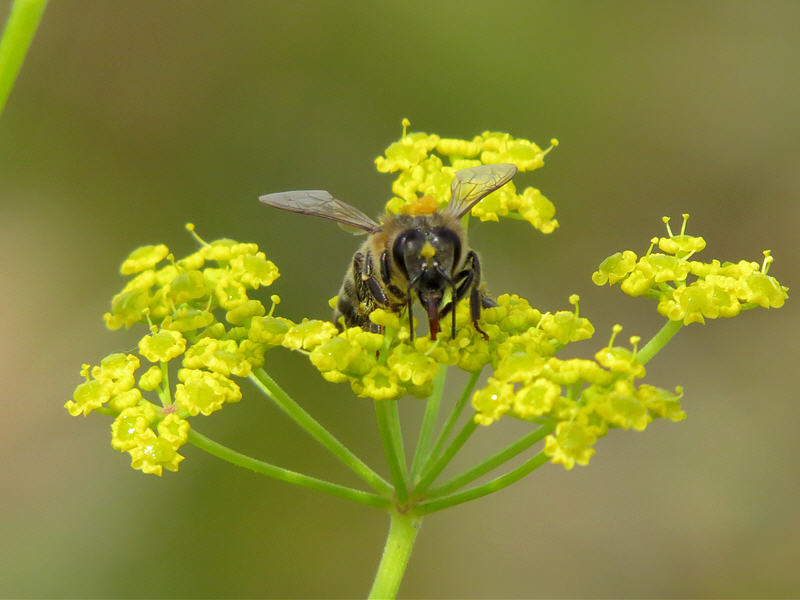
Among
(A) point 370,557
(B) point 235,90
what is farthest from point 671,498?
(B) point 235,90

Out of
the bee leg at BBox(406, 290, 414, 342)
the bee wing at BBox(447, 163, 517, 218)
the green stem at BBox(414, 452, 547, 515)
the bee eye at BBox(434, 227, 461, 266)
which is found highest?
the bee wing at BBox(447, 163, 517, 218)

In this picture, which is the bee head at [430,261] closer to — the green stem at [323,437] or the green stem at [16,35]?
the green stem at [323,437]

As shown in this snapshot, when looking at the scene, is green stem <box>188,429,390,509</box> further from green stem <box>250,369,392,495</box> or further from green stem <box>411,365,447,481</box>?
green stem <box>411,365,447,481</box>

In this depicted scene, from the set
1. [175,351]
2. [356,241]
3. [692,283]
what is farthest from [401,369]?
[356,241]

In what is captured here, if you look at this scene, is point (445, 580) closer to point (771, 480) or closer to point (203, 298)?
point (771, 480)

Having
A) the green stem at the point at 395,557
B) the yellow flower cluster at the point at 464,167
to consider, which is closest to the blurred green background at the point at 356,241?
the yellow flower cluster at the point at 464,167

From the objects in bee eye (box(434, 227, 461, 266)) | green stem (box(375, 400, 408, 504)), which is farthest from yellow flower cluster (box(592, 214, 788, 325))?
green stem (box(375, 400, 408, 504))

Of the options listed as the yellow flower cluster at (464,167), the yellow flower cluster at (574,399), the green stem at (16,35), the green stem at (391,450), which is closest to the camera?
the green stem at (16,35)

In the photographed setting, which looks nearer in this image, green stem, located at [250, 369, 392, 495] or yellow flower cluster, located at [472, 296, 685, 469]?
yellow flower cluster, located at [472, 296, 685, 469]
